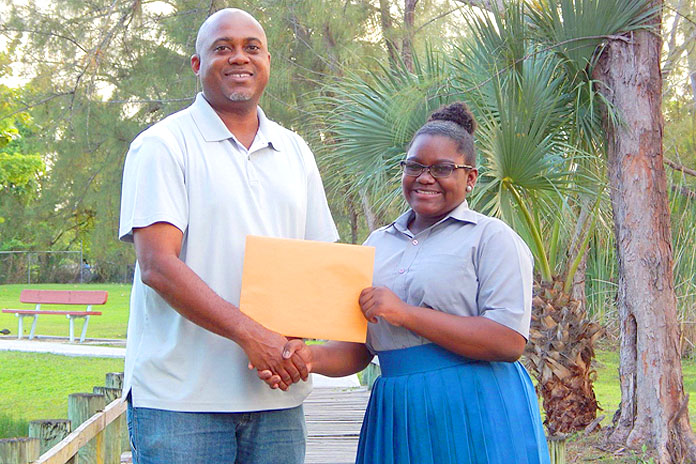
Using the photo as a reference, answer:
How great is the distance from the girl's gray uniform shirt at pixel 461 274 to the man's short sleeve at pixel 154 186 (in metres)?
0.60

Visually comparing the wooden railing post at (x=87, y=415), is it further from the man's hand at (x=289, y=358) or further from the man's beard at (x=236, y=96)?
the man's beard at (x=236, y=96)

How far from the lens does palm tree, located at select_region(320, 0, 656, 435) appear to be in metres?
5.84

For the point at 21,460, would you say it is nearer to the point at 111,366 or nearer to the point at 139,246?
the point at 139,246

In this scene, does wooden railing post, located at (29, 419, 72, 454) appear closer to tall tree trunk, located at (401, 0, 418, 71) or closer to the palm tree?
the palm tree

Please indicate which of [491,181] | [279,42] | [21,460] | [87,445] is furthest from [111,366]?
[21,460]

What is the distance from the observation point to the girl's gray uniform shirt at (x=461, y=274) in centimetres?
A: 227

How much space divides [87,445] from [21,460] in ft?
3.52

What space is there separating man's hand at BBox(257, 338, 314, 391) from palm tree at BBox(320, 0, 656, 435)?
347 cm

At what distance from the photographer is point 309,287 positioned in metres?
2.31

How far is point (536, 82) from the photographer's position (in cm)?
616

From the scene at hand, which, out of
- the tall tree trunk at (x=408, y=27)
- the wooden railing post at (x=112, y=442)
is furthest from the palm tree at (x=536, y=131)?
the tall tree trunk at (x=408, y=27)

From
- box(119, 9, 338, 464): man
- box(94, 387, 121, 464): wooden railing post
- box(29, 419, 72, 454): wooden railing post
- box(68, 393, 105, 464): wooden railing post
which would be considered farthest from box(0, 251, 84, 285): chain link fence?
box(119, 9, 338, 464): man

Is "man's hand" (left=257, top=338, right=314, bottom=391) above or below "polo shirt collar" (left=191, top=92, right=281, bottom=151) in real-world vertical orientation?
below

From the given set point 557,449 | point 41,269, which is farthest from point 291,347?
point 41,269
